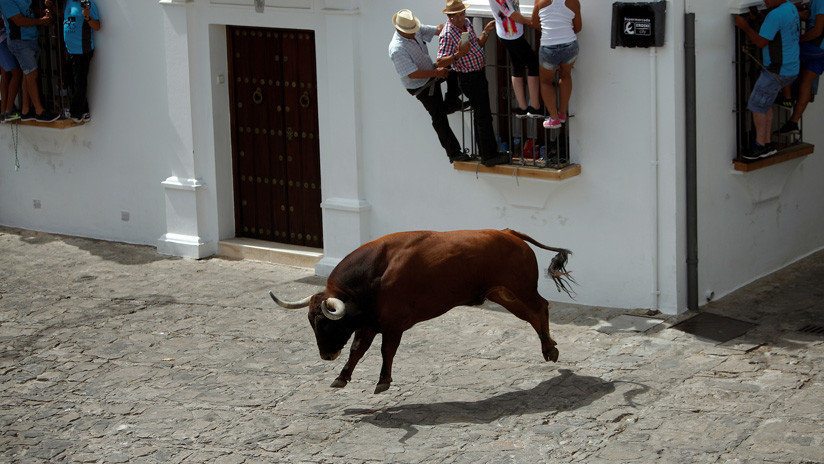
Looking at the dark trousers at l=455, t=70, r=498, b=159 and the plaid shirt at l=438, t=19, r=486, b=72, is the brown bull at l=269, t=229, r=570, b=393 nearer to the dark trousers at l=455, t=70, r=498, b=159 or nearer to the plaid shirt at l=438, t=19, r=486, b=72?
the dark trousers at l=455, t=70, r=498, b=159

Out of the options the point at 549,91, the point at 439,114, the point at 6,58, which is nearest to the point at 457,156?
the point at 439,114

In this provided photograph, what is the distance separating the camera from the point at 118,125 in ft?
45.4

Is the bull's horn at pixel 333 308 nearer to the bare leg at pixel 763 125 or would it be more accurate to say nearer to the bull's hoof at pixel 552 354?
the bull's hoof at pixel 552 354

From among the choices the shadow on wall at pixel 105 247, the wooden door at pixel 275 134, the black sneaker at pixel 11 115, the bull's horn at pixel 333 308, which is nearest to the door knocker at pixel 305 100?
the wooden door at pixel 275 134

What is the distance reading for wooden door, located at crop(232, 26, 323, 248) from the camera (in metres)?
12.7

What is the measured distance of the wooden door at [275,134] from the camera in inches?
502

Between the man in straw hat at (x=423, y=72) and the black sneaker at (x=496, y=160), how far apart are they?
0.32m

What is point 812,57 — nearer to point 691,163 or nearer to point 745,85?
point 745,85

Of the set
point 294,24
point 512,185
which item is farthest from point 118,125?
point 512,185

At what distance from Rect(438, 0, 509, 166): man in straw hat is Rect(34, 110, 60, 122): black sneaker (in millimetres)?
5385

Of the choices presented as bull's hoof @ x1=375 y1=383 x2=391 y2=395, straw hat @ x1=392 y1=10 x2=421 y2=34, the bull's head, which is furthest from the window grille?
the bull's head

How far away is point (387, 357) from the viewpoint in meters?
8.82

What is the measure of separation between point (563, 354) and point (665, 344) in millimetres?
844

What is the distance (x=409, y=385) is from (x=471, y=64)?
307 centimetres
